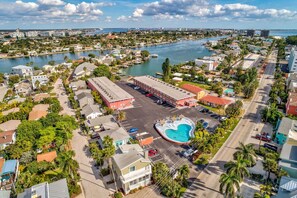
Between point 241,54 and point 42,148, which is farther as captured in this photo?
point 241,54

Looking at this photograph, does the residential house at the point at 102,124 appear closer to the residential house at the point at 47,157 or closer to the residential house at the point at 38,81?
the residential house at the point at 47,157

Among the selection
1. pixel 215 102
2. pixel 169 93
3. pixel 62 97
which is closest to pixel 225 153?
pixel 215 102

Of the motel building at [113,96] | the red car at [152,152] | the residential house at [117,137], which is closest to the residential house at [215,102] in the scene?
the motel building at [113,96]

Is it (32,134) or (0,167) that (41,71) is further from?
(0,167)

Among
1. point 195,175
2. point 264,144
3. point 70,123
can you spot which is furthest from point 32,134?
point 264,144

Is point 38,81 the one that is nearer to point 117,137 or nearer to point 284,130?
point 117,137

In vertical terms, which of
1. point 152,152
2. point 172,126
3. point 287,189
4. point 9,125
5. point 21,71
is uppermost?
point 21,71

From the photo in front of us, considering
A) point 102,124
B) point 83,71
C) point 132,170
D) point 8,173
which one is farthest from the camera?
point 83,71
